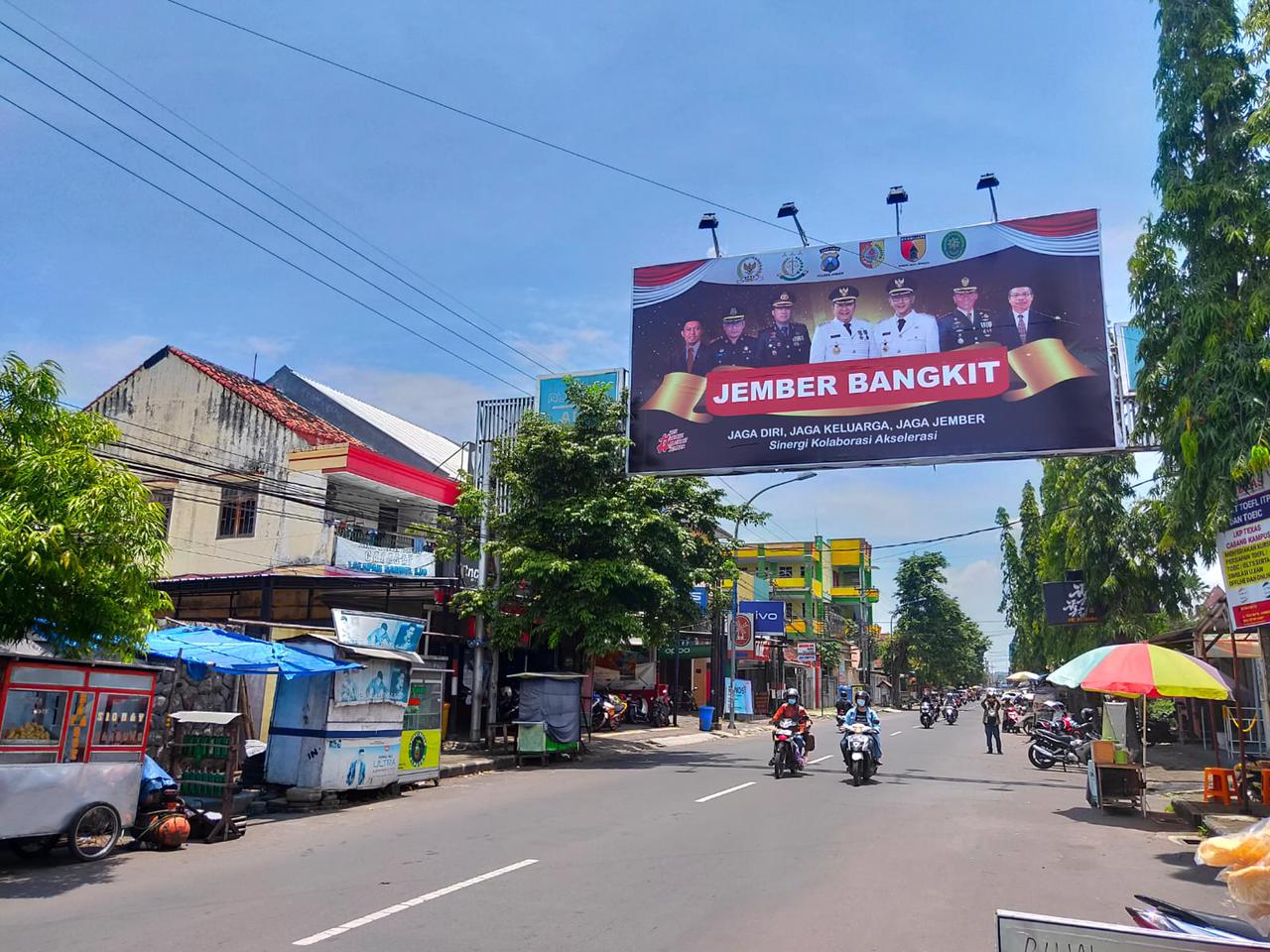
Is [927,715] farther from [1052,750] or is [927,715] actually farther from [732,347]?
[732,347]

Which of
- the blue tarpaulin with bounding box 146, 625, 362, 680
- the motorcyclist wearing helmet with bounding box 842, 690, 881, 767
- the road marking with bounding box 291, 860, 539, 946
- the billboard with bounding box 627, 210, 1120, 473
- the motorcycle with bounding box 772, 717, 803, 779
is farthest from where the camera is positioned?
the motorcycle with bounding box 772, 717, 803, 779

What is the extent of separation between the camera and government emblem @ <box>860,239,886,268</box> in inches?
688

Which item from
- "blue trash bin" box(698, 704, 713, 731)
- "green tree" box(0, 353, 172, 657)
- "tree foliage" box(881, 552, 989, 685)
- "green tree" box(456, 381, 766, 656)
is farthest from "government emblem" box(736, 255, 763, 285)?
"tree foliage" box(881, 552, 989, 685)

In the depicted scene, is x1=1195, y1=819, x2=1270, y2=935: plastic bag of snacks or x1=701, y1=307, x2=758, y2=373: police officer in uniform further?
x1=701, y1=307, x2=758, y2=373: police officer in uniform

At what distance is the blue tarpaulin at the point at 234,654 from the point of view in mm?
12523

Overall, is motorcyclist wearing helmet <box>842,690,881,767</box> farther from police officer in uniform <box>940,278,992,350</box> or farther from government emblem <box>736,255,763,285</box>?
government emblem <box>736,255,763,285</box>

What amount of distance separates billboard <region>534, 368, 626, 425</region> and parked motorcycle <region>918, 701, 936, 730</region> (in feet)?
79.4

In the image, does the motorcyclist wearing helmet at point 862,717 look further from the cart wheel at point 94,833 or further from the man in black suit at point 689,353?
the cart wheel at point 94,833

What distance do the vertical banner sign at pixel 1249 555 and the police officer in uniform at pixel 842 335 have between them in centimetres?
732

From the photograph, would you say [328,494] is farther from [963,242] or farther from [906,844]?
[906,844]

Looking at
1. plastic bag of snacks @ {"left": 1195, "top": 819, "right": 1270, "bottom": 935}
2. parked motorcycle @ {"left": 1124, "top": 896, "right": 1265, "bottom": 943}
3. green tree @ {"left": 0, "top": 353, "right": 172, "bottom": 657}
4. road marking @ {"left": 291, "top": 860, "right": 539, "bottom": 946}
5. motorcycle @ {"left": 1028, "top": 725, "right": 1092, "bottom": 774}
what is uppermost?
green tree @ {"left": 0, "top": 353, "right": 172, "bottom": 657}

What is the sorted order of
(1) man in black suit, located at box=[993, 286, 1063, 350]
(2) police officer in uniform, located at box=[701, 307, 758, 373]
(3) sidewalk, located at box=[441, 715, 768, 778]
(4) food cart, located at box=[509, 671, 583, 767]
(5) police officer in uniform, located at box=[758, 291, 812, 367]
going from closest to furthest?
1. (1) man in black suit, located at box=[993, 286, 1063, 350]
2. (5) police officer in uniform, located at box=[758, 291, 812, 367]
3. (2) police officer in uniform, located at box=[701, 307, 758, 373]
4. (3) sidewalk, located at box=[441, 715, 768, 778]
5. (4) food cart, located at box=[509, 671, 583, 767]

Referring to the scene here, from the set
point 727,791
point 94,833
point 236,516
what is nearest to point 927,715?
point 727,791

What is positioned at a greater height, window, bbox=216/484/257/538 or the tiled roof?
the tiled roof
